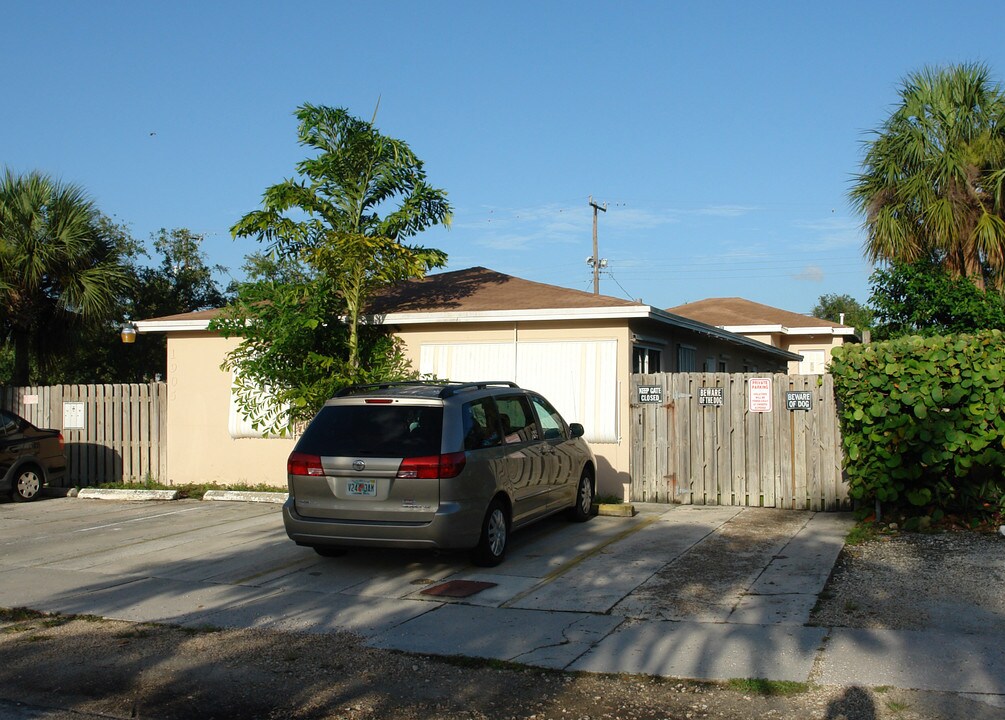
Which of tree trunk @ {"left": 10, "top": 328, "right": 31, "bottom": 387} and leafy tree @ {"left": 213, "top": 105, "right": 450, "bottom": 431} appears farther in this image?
tree trunk @ {"left": 10, "top": 328, "right": 31, "bottom": 387}

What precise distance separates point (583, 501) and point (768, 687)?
20.4 ft

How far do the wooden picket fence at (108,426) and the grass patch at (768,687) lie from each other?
42.3 ft

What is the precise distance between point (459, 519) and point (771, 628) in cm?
291

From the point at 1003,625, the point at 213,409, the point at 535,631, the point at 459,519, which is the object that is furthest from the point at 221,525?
the point at 1003,625

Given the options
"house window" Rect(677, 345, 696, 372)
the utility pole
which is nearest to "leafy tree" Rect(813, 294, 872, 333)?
the utility pole

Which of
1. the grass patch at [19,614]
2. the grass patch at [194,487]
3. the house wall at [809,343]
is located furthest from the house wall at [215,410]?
the house wall at [809,343]

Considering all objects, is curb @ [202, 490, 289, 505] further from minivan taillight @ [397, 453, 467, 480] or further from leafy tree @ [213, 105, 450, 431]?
minivan taillight @ [397, 453, 467, 480]

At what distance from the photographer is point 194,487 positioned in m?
15.7

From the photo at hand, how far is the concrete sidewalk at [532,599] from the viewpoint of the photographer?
621cm

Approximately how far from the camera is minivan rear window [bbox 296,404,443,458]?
8648 mm

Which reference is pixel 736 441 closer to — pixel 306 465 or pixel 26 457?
pixel 306 465

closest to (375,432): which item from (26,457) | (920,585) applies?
(920,585)

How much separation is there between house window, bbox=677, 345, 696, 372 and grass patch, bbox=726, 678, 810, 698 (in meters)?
10.8

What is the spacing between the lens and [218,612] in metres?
7.85
